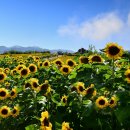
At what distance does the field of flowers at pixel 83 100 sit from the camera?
586 cm

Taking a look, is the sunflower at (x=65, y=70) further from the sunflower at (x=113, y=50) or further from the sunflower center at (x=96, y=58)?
the sunflower at (x=113, y=50)

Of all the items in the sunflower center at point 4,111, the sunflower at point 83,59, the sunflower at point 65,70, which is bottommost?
the sunflower center at point 4,111

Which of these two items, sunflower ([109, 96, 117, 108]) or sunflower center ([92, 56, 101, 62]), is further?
sunflower center ([92, 56, 101, 62])

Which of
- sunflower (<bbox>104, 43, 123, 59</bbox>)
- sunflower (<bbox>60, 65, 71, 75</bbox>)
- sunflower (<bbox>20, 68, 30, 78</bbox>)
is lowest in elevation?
sunflower (<bbox>20, 68, 30, 78</bbox>)

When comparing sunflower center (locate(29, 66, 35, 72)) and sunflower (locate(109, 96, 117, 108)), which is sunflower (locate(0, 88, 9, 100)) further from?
sunflower (locate(109, 96, 117, 108))

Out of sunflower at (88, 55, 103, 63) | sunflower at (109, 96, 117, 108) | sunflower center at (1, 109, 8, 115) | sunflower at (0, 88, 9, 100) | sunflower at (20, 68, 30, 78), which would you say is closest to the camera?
sunflower at (109, 96, 117, 108)

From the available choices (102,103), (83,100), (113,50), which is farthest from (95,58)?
(102,103)

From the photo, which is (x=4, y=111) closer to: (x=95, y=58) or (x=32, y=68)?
(x=95, y=58)

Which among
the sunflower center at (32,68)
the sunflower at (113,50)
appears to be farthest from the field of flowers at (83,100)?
the sunflower center at (32,68)

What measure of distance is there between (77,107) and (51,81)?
2911 millimetres

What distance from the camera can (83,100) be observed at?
7297 millimetres

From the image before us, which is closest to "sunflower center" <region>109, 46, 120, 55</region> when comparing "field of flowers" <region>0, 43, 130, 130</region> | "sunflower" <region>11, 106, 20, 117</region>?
"field of flowers" <region>0, 43, 130, 130</region>

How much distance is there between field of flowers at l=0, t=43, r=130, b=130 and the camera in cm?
586

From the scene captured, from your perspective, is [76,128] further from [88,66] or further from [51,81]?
[51,81]
